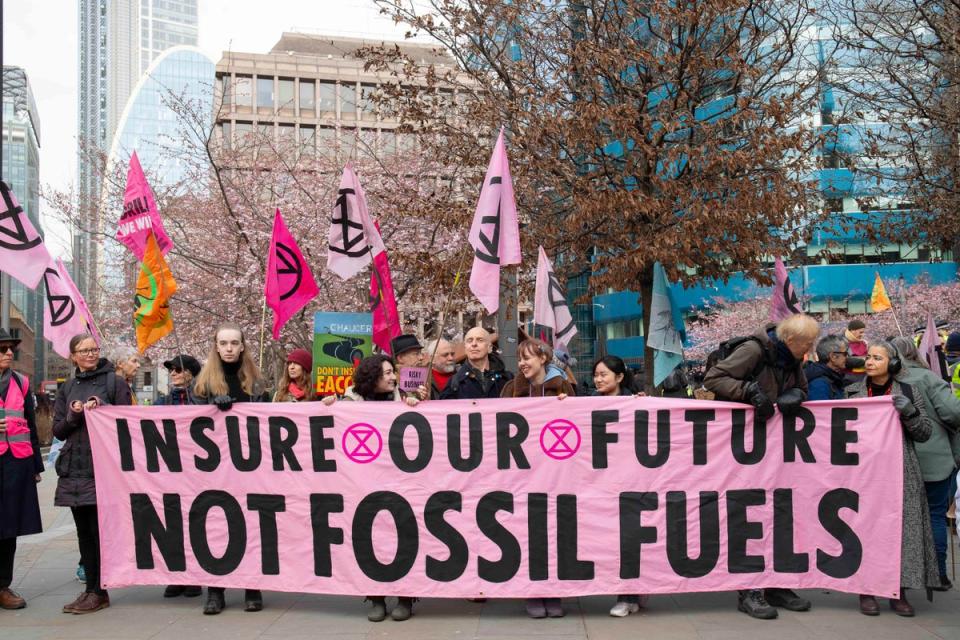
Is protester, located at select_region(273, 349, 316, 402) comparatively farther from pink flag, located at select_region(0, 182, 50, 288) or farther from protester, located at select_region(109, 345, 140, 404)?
pink flag, located at select_region(0, 182, 50, 288)

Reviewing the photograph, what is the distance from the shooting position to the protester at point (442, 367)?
8578 mm

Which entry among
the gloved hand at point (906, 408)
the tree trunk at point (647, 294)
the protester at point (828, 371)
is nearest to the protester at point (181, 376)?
the protester at point (828, 371)

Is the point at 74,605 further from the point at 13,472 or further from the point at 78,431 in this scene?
the point at 78,431

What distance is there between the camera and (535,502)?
638cm

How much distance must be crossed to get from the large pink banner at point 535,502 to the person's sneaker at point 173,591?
442 millimetres

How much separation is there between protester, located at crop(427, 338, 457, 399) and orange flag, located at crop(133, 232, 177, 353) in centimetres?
226

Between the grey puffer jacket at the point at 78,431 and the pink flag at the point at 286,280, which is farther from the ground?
the pink flag at the point at 286,280

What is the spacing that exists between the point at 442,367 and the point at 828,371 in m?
3.33

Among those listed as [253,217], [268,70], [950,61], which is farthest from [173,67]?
[950,61]

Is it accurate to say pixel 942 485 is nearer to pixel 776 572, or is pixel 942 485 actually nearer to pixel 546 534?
pixel 776 572

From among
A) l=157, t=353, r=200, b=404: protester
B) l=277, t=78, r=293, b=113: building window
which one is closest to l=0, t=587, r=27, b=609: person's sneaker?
l=157, t=353, r=200, b=404: protester

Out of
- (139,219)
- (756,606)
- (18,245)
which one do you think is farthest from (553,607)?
(18,245)

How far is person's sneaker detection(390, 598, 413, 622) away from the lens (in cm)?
626

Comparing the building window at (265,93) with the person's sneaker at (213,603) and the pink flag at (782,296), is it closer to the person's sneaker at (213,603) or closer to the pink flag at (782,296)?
the pink flag at (782,296)
